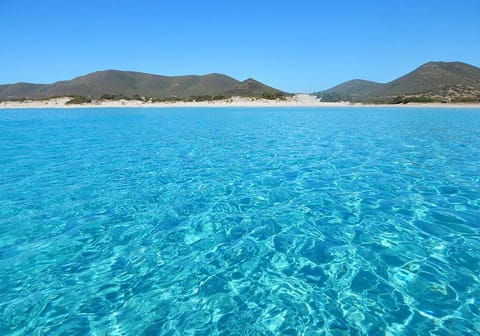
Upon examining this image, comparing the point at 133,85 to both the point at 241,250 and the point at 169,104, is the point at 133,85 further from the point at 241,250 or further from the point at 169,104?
the point at 241,250

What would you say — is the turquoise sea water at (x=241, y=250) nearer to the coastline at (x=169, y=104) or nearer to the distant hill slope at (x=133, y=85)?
the coastline at (x=169, y=104)

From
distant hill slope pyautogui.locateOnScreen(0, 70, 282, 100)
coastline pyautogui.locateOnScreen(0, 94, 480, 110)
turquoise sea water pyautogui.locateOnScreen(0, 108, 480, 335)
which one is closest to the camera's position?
turquoise sea water pyautogui.locateOnScreen(0, 108, 480, 335)

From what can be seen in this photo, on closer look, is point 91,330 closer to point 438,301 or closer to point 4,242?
point 4,242

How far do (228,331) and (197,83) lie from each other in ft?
525

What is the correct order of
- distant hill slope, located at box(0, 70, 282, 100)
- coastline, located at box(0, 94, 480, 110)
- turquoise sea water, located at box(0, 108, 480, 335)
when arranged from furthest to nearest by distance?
1. distant hill slope, located at box(0, 70, 282, 100)
2. coastline, located at box(0, 94, 480, 110)
3. turquoise sea water, located at box(0, 108, 480, 335)

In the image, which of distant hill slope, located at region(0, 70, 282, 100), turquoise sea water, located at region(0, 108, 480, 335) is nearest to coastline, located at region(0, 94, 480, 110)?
distant hill slope, located at region(0, 70, 282, 100)

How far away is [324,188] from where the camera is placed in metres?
8.81

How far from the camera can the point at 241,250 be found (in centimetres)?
541

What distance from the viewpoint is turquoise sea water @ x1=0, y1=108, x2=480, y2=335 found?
147 inches

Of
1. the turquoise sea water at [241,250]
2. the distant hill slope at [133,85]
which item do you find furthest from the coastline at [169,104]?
the turquoise sea water at [241,250]

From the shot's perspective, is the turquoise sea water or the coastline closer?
the turquoise sea water

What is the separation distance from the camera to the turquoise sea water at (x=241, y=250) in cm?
375

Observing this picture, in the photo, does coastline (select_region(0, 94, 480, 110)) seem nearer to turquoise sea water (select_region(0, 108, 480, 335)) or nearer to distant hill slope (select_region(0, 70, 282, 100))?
distant hill slope (select_region(0, 70, 282, 100))

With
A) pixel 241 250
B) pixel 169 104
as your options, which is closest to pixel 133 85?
pixel 169 104
